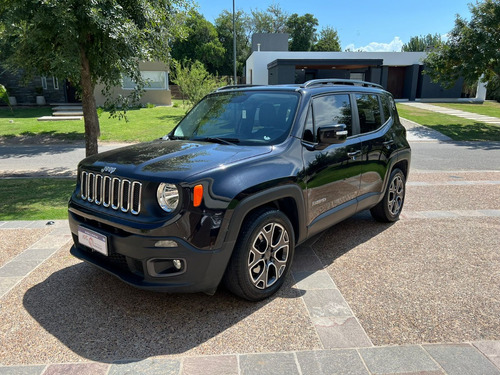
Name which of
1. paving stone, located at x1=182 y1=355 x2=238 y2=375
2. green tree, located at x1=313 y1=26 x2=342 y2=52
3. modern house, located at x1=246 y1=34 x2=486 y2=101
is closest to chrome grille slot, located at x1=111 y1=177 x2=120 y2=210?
paving stone, located at x1=182 y1=355 x2=238 y2=375

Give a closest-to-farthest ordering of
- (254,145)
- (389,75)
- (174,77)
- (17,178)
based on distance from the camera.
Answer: (254,145), (17,178), (174,77), (389,75)

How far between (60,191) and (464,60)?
1850 centimetres

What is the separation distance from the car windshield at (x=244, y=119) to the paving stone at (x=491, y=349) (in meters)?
2.24

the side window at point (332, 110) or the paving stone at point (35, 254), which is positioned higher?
the side window at point (332, 110)

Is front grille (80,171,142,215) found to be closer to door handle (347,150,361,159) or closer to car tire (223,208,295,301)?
car tire (223,208,295,301)

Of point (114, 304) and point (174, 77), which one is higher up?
point (174, 77)

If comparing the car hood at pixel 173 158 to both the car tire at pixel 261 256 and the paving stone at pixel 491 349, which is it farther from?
the paving stone at pixel 491 349

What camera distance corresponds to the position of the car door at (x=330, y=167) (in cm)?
379

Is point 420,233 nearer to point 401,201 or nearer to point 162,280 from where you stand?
point 401,201

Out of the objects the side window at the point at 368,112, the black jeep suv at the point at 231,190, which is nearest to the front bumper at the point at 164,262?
the black jeep suv at the point at 231,190

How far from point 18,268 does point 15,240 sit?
96 cm

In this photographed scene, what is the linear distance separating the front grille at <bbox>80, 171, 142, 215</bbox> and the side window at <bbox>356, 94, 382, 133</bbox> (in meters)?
2.87

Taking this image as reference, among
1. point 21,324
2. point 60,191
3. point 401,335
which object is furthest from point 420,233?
point 60,191

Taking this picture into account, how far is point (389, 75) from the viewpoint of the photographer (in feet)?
115
